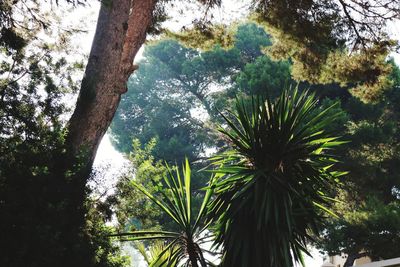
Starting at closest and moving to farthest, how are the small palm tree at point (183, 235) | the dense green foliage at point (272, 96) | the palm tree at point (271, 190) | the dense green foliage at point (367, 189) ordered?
the palm tree at point (271, 190), the small palm tree at point (183, 235), the dense green foliage at point (367, 189), the dense green foliage at point (272, 96)

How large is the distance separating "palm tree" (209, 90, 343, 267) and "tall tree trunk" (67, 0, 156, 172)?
144cm

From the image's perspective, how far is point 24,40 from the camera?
15.6ft

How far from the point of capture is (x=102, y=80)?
509cm

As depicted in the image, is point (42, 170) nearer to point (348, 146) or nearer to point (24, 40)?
point (24, 40)

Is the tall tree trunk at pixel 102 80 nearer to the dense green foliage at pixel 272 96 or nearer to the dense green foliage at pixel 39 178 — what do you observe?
the dense green foliage at pixel 39 178

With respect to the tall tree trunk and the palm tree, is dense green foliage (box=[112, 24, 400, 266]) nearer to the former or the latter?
the palm tree

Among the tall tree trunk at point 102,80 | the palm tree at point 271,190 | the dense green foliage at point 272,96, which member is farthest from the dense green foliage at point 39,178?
the dense green foliage at point 272,96

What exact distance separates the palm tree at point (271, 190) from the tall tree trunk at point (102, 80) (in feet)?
4.71

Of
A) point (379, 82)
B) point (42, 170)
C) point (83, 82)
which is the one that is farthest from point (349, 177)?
point (42, 170)

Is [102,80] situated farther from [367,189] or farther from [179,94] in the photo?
[179,94]

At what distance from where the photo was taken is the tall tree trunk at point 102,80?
4805 millimetres

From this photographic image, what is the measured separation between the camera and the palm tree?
14.6 ft

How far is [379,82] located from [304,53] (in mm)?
1413

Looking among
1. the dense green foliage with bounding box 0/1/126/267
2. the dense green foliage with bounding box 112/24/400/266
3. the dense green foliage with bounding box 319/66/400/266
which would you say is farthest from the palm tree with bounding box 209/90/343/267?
the dense green foliage with bounding box 319/66/400/266
